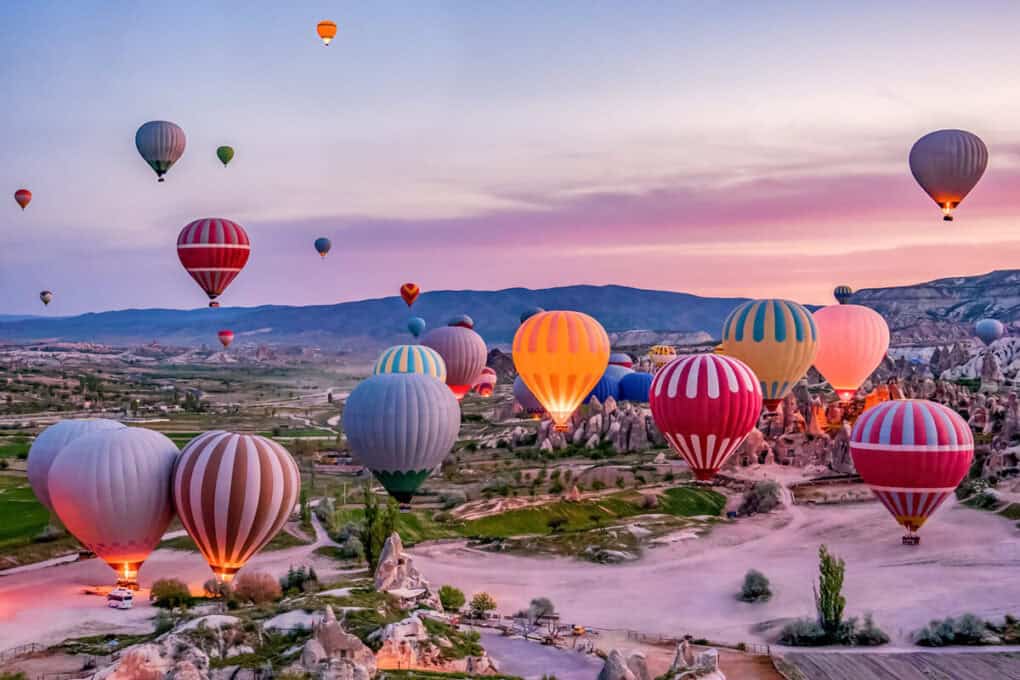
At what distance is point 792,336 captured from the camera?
56500 millimetres

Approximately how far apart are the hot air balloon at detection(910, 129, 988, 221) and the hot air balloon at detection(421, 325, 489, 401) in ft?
111

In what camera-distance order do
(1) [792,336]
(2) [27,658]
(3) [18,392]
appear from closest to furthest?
(2) [27,658] → (1) [792,336] → (3) [18,392]

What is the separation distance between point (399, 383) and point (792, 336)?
74.2 feet

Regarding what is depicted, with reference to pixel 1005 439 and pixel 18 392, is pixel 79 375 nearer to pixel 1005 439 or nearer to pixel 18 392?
pixel 18 392

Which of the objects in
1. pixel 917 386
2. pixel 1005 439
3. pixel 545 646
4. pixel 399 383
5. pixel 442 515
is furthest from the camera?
pixel 917 386

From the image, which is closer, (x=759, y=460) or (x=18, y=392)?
(x=759, y=460)

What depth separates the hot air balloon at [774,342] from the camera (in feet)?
185

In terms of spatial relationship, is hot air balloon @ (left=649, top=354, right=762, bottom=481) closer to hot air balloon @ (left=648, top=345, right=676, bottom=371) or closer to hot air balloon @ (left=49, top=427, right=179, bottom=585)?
hot air balloon @ (left=49, top=427, right=179, bottom=585)

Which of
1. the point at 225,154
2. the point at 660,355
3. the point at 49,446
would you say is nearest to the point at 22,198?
the point at 225,154

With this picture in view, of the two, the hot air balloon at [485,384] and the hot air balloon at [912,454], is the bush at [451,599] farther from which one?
the hot air balloon at [485,384]

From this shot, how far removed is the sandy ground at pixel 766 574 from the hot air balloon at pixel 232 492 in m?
8.43

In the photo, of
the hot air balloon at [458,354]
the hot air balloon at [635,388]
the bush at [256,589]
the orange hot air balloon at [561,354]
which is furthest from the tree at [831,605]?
the hot air balloon at [635,388]

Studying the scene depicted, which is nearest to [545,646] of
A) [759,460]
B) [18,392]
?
[759,460]

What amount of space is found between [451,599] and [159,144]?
100 feet
